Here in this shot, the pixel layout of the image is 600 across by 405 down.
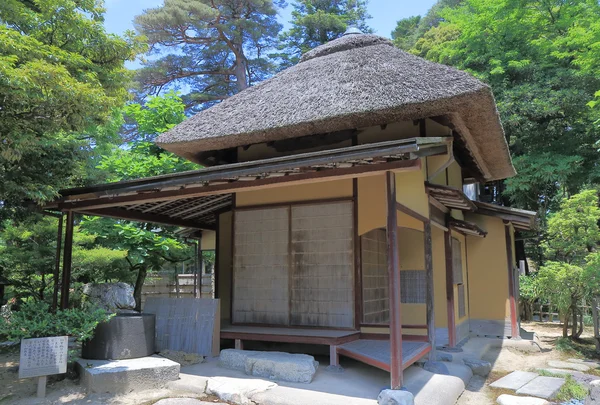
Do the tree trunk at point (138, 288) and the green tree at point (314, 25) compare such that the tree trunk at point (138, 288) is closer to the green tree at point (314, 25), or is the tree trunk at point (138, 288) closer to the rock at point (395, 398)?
the rock at point (395, 398)

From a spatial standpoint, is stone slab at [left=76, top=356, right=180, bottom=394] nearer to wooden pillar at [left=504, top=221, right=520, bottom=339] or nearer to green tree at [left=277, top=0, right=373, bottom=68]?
wooden pillar at [left=504, top=221, right=520, bottom=339]

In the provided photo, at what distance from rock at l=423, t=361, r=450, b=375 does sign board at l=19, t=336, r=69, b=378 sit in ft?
15.0

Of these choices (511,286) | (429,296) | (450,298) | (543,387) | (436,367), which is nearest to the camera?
(543,387)

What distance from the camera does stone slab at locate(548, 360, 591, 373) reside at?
7.04 meters

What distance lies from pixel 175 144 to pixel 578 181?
13.5 meters

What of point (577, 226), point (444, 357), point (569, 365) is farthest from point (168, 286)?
point (577, 226)

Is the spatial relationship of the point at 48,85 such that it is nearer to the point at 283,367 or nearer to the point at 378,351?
the point at 283,367

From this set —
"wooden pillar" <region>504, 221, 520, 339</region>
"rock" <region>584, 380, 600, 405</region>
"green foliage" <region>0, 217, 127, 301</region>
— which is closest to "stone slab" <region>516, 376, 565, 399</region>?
"rock" <region>584, 380, 600, 405</region>

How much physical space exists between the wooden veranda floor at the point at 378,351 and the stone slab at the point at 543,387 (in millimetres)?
1288

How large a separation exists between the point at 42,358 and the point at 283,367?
269 centimetres

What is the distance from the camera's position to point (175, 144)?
7789 mm

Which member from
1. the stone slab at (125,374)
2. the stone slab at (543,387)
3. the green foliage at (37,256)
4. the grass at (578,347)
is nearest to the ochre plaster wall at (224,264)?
the green foliage at (37,256)

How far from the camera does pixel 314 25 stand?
2256 cm

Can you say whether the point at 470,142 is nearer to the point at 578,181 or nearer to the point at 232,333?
the point at 232,333
